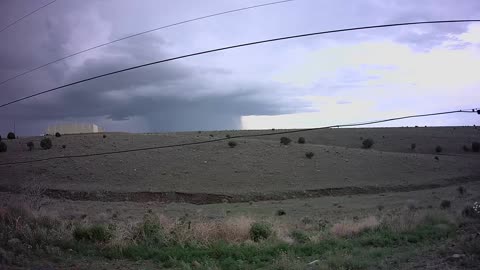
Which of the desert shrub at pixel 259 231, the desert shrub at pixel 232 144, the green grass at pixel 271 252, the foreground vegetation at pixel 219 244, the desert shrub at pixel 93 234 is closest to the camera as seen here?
the green grass at pixel 271 252

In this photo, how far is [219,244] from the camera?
1298cm

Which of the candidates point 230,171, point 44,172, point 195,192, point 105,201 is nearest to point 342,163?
point 230,171

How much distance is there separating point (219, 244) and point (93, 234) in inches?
164

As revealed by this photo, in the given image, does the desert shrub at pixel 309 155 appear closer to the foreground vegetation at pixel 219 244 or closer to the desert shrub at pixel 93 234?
the foreground vegetation at pixel 219 244

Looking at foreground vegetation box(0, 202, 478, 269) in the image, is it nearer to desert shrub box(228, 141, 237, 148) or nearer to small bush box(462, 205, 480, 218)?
small bush box(462, 205, 480, 218)

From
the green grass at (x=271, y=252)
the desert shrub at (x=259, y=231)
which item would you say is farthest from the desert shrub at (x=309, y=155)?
the green grass at (x=271, y=252)

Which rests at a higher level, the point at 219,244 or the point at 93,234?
the point at 93,234

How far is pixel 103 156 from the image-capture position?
6750 centimetres

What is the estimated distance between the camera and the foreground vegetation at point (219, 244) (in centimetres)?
1116

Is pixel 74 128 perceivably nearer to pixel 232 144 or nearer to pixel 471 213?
pixel 232 144

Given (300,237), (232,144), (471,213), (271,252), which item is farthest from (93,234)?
(232,144)

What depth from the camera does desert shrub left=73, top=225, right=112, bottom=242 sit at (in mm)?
13805

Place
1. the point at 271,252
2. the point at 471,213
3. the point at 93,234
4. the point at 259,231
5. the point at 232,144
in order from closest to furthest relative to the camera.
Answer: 1. the point at 271,252
2. the point at 93,234
3. the point at 259,231
4. the point at 471,213
5. the point at 232,144

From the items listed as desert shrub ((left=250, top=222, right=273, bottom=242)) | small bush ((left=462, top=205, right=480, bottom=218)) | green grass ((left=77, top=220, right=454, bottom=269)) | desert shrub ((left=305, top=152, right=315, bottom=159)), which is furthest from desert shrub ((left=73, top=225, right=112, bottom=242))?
desert shrub ((left=305, top=152, right=315, bottom=159))
